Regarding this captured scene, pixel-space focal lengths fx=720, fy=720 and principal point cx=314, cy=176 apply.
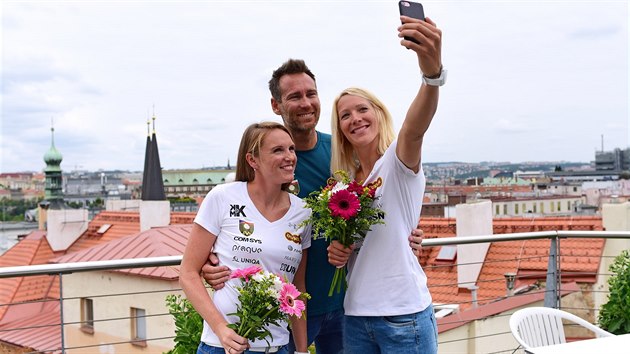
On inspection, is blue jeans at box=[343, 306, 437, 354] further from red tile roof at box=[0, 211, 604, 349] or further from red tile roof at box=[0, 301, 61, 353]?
red tile roof at box=[0, 301, 61, 353]

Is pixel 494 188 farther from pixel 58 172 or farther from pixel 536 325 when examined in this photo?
pixel 536 325

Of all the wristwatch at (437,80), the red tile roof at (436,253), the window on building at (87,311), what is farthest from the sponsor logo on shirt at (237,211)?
the window on building at (87,311)

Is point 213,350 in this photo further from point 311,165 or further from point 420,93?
point 420,93

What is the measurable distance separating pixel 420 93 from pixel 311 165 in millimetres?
656

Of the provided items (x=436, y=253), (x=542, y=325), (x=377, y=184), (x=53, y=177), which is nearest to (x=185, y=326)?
(x=377, y=184)

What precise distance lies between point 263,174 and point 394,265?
1.64ft

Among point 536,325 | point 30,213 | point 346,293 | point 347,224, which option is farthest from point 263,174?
point 30,213

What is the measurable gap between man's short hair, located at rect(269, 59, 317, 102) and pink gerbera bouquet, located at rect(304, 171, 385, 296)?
1.67ft

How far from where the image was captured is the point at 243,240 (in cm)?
220

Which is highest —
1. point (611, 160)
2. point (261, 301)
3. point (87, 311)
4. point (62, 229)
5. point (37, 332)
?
point (611, 160)

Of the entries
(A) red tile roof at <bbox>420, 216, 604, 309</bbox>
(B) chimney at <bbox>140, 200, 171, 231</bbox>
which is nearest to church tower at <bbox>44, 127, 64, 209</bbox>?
(B) chimney at <bbox>140, 200, 171, 231</bbox>

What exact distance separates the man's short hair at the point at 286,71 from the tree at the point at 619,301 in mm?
3566

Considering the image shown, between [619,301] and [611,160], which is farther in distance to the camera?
[611,160]

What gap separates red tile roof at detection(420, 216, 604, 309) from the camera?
15836mm
